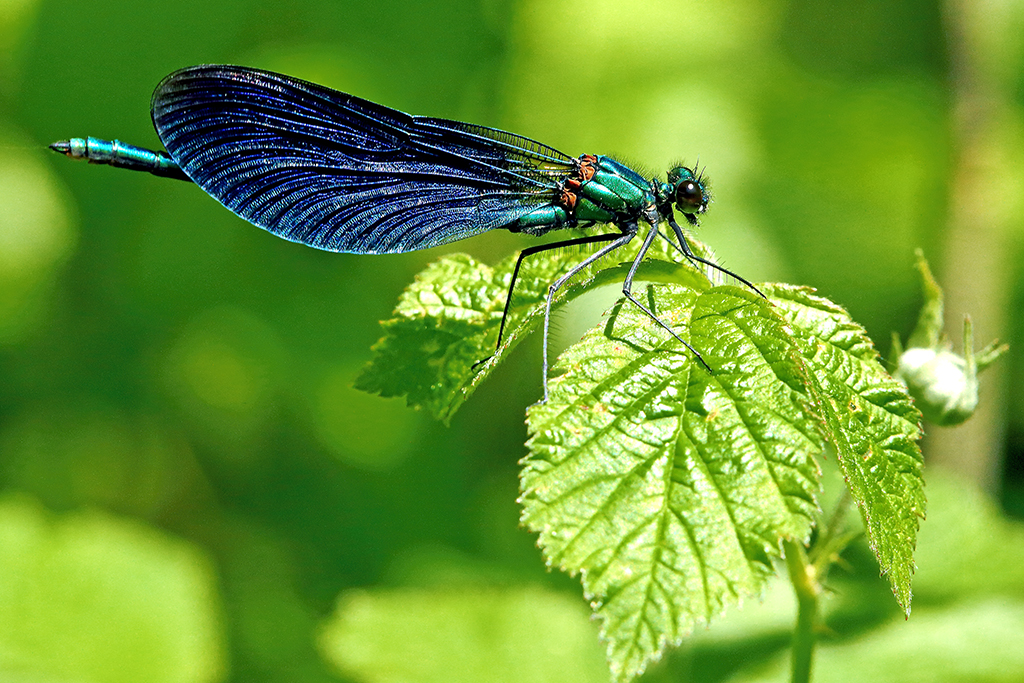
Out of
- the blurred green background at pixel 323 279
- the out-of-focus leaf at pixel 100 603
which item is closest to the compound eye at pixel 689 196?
the blurred green background at pixel 323 279

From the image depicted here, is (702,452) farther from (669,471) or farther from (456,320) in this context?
(456,320)

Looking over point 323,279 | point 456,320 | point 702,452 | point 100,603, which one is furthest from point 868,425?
point 323,279

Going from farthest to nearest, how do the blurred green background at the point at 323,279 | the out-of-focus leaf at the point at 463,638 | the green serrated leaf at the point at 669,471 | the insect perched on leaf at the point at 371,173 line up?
the blurred green background at the point at 323,279 → the out-of-focus leaf at the point at 463,638 → the insect perched on leaf at the point at 371,173 → the green serrated leaf at the point at 669,471

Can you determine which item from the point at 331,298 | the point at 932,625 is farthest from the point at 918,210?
the point at 331,298

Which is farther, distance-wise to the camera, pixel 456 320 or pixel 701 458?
pixel 456 320

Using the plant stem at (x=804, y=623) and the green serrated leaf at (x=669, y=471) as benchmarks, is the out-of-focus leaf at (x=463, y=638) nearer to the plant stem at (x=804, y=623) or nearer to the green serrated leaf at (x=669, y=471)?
the plant stem at (x=804, y=623)

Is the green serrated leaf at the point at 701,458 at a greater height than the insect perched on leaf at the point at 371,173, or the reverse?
the insect perched on leaf at the point at 371,173
